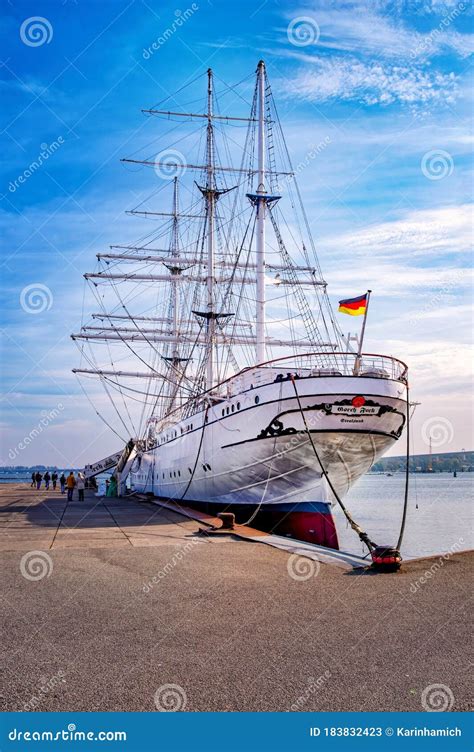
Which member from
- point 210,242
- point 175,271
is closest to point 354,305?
point 210,242

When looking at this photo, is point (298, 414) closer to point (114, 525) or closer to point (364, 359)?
point (364, 359)

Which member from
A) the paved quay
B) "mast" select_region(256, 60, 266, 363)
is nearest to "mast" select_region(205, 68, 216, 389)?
"mast" select_region(256, 60, 266, 363)

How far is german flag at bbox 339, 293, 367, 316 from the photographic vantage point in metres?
18.0

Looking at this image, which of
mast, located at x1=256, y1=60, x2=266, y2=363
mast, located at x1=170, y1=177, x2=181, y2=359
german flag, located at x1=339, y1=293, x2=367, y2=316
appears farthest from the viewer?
mast, located at x1=170, y1=177, x2=181, y2=359

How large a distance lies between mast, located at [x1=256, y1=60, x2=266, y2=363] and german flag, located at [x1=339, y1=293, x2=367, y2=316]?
6.76m

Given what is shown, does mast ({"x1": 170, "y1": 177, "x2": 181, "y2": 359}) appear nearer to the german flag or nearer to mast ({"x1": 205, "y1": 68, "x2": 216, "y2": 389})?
mast ({"x1": 205, "y1": 68, "x2": 216, "y2": 389})

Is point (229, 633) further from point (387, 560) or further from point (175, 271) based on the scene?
point (175, 271)

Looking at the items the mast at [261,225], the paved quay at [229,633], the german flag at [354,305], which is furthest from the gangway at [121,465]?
the paved quay at [229,633]

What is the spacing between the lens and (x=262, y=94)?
2700cm

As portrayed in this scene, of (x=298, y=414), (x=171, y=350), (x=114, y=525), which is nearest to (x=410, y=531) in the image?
(x=298, y=414)

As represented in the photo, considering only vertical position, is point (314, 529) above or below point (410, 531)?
above

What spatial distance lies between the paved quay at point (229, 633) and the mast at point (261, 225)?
556 inches

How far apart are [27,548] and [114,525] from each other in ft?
17.4

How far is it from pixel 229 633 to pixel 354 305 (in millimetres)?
12716
